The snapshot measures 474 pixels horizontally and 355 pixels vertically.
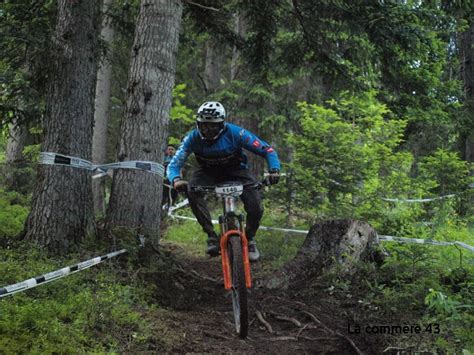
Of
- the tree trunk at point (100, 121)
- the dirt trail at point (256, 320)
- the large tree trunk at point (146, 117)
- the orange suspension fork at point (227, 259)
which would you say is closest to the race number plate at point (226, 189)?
the orange suspension fork at point (227, 259)

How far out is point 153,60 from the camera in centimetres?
679

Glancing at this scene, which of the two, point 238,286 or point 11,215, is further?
point 11,215

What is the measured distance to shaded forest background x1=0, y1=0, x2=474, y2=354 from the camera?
233 inches

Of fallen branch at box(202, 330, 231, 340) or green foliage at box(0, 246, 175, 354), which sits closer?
green foliage at box(0, 246, 175, 354)

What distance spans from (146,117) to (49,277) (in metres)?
3.05

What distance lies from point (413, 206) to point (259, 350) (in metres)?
5.37

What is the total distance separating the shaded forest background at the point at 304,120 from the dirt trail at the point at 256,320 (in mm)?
755

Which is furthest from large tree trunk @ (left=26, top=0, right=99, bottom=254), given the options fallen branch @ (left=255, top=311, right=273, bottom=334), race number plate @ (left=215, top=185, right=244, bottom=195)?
fallen branch @ (left=255, top=311, right=273, bottom=334)

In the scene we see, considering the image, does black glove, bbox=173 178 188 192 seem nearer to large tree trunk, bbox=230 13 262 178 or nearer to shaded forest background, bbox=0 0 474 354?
shaded forest background, bbox=0 0 474 354

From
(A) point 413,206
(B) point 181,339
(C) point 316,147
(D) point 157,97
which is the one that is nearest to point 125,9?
(D) point 157,97

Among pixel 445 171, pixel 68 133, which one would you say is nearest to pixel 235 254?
pixel 68 133

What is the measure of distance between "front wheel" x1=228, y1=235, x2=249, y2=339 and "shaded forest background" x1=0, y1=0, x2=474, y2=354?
1647mm

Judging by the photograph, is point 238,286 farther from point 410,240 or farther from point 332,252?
A: point 410,240

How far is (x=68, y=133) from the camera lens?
591cm
